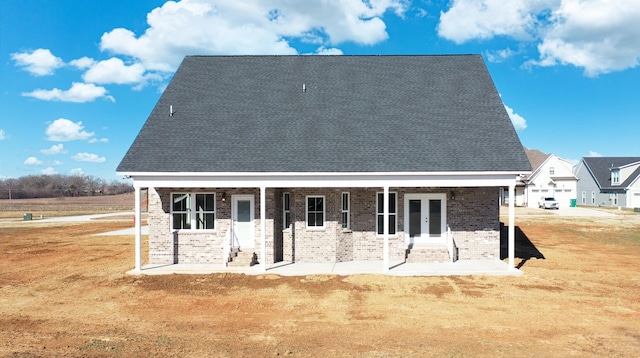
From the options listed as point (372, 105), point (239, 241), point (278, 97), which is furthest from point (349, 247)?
point (278, 97)

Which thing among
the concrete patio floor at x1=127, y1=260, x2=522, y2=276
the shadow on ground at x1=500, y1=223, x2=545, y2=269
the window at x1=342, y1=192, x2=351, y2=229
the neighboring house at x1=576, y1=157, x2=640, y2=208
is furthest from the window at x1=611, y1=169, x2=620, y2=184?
the window at x1=342, y1=192, x2=351, y2=229

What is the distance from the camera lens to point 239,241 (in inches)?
569

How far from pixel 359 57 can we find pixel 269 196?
8567 mm

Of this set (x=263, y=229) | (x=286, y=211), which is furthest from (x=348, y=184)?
(x=263, y=229)

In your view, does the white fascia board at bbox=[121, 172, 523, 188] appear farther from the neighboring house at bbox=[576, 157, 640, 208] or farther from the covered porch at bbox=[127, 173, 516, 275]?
the neighboring house at bbox=[576, 157, 640, 208]

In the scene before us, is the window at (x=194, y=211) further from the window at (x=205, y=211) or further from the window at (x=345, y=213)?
the window at (x=345, y=213)

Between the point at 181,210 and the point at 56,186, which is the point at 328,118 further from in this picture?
the point at 56,186

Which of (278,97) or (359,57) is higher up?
(359,57)

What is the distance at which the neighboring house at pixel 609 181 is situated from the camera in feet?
156

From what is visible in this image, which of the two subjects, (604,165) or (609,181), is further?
(604,165)

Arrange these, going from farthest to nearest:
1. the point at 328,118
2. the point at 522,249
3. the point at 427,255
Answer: the point at 522,249 < the point at 328,118 < the point at 427,255

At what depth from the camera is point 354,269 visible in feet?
43.4

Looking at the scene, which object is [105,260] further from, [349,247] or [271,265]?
[349,247]

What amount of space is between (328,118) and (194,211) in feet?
20.1
